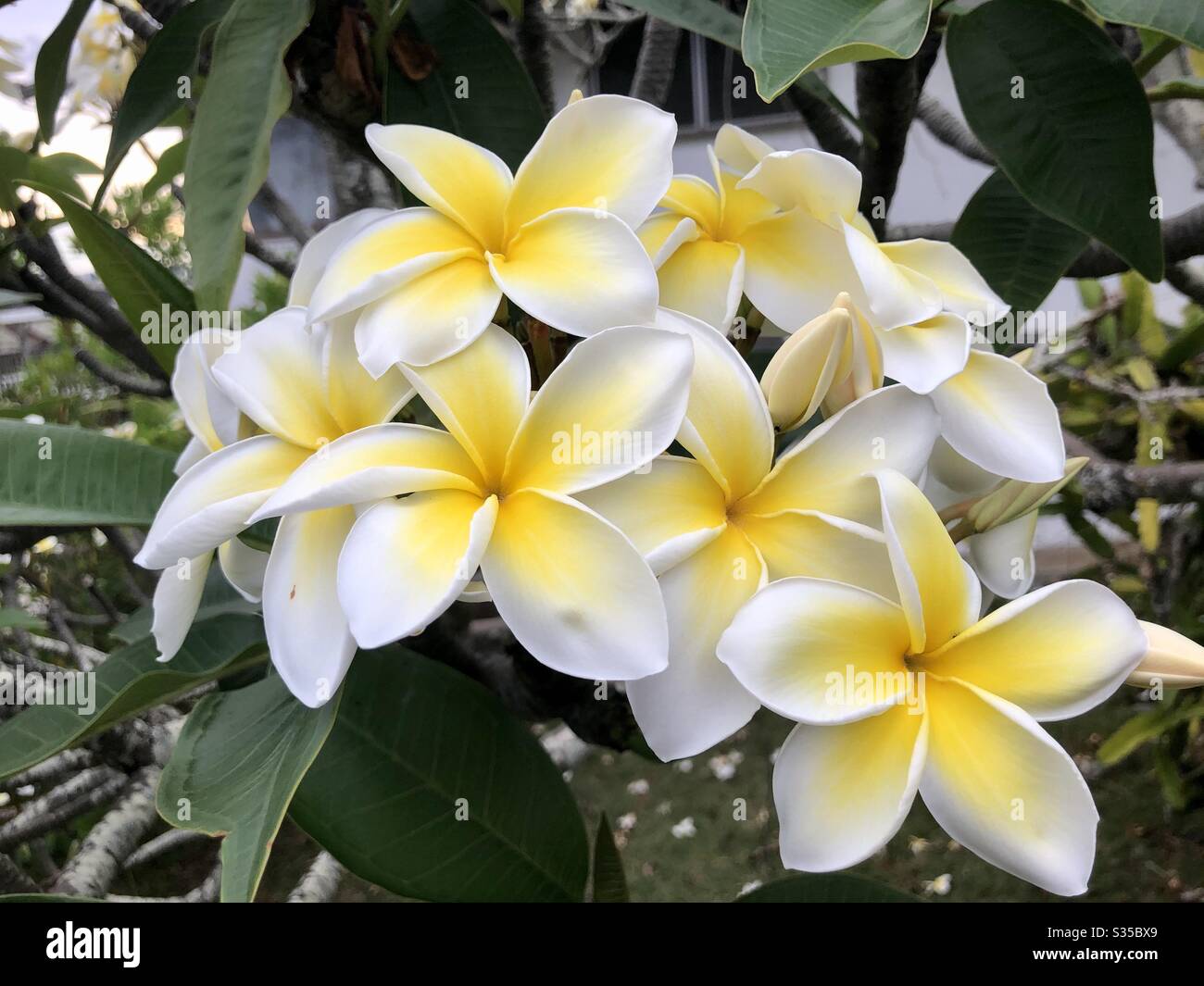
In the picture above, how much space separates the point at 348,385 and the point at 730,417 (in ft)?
0.54

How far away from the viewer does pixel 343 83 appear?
61 centimetres

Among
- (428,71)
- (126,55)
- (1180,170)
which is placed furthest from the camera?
(1180,170)

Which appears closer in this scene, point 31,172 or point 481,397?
point 481,397

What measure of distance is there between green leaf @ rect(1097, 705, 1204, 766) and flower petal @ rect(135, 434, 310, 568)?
6.27 feet

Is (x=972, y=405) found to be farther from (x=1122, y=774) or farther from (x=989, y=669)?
(x=1122, y=774)

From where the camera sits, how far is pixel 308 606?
1.22 feet

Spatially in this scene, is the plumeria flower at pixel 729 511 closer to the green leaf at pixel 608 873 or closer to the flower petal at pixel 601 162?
the flower petal at pixel 601 162

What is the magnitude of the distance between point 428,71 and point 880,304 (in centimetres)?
36

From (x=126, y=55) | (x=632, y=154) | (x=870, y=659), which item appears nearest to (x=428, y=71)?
(x=632, y=154)

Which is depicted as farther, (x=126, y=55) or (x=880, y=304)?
(x=126, y=55)

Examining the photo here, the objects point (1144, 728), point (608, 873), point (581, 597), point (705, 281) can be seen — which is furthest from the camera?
point (1144, 728)

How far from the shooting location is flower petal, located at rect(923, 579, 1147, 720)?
0.36 metres

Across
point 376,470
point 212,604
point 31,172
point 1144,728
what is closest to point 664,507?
point 376,470

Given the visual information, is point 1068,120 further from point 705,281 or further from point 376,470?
point 376,470
